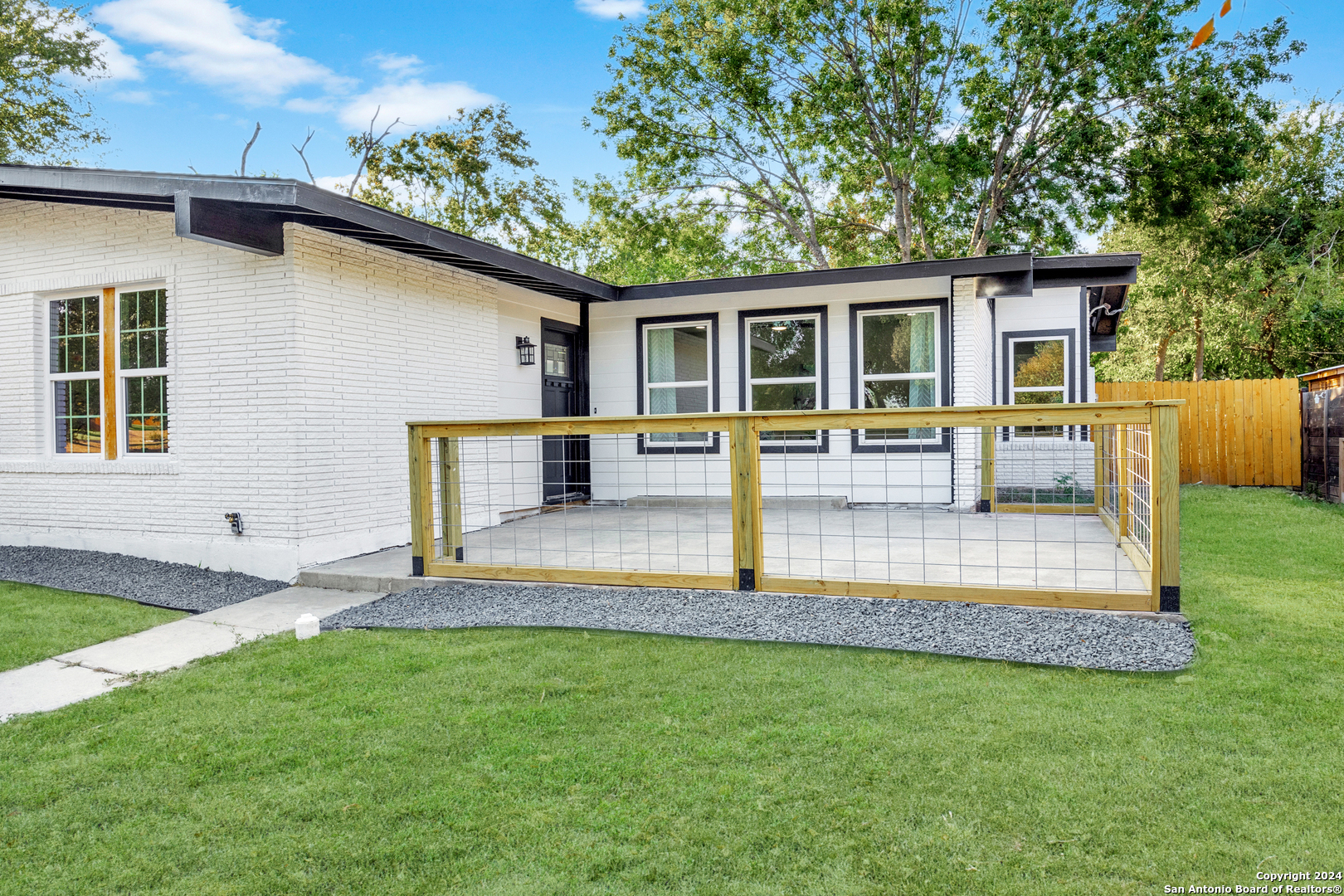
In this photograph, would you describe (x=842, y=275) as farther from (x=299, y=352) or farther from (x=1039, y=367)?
(x=299, y=352)

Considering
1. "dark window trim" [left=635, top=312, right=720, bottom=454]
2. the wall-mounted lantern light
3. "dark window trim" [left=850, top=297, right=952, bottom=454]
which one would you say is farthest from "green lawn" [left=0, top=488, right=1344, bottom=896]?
"dark window trim" [left=635, top=312, right=720, bottom=454]

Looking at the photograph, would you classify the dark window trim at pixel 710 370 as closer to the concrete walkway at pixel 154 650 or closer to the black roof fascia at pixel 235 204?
the black roof fascia at pixel 235 204

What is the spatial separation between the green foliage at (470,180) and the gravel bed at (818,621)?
1774 cm

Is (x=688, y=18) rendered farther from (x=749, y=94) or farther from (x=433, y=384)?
(x=433, y=384)

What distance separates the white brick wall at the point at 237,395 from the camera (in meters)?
6.02

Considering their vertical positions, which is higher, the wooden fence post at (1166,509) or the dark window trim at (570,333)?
the dark window trim at (570,333)

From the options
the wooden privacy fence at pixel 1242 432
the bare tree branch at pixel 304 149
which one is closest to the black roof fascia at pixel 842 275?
the wooden privacy fence at pixel 1242 432

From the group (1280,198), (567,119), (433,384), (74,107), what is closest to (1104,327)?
(1280,198)

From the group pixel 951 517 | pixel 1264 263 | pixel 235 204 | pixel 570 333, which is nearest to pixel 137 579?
pixel 235 204

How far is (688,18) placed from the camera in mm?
18250

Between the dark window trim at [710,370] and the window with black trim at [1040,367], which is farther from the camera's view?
the window with black trim at [1040,367]

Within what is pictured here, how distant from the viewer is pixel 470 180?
68.9 feet

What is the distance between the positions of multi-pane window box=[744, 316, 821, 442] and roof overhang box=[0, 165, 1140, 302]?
27.2 inches

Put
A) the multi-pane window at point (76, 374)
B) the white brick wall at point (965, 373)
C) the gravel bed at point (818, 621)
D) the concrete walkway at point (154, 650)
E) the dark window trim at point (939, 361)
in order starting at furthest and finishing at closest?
the dark window trim at point (939, 361), the white brick wall at point (965, 373), the multi-pane window at point (76, 374), the gravel bed at point (818, 621), the concrete walkway at point (154, 650)
